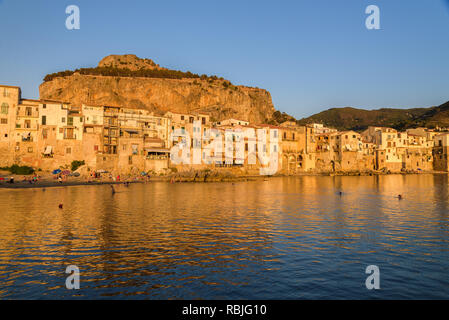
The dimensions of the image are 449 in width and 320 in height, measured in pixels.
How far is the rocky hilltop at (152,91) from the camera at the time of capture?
91125 millimetres

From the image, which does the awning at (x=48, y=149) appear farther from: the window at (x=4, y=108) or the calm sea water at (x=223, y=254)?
the calm sea water at (x=223, y=254)

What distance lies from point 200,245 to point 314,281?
5.55 meters

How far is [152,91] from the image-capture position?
97.1 metres

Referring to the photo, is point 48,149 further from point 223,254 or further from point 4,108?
point 223,254

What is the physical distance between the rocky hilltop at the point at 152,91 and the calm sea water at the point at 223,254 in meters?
76.6

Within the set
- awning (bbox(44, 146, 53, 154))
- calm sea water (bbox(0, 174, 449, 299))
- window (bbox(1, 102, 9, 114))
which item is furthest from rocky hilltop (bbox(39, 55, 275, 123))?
calm sea water (bbox(0, 174, 449, 299))

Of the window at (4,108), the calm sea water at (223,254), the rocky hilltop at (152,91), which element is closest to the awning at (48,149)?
the window at (4,108)

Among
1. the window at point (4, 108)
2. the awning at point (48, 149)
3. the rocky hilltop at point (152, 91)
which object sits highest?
the rocky hilltop at point (152, 91)

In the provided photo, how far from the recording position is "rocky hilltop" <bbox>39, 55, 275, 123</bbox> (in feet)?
299

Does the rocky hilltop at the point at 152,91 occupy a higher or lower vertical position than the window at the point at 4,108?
higher

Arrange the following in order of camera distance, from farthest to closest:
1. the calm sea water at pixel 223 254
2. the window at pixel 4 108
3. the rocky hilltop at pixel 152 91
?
the rocky hilltop at pixel 152 91 → the window at pixel 4 108 → the calm sea water at pixel 223 254

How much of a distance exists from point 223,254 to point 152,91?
300 ft
